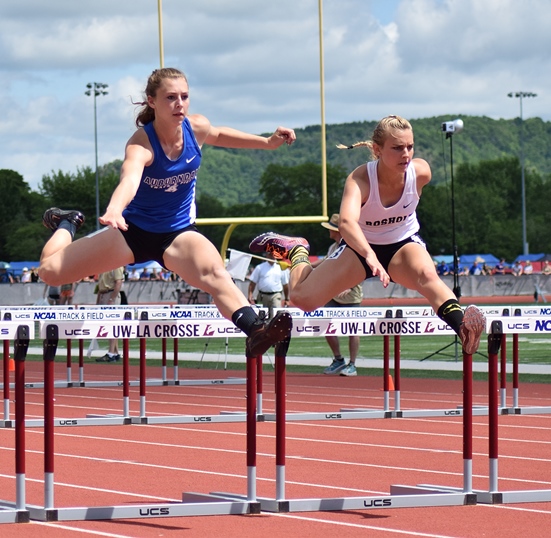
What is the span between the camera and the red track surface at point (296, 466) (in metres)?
6.57

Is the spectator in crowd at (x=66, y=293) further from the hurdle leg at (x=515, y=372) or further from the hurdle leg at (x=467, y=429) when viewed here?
the hurdle leg at (x=467, y=429)

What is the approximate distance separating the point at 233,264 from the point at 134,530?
1605 cm

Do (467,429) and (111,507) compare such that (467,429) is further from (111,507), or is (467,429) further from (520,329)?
(111,507)

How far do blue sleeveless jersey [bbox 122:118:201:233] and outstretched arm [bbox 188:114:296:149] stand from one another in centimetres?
14

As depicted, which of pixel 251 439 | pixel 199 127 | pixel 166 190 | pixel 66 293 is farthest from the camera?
pixel 66 293

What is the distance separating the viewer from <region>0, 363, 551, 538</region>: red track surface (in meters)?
6.57

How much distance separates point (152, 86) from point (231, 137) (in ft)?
2.00

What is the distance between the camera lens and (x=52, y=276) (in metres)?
7.48

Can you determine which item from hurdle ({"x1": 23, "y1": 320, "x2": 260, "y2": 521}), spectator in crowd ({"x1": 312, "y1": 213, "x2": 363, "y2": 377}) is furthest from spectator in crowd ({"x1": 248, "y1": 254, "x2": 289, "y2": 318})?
hurdle ({"x1": 23, "y1": 320, "x2": 260, "y2": 521})

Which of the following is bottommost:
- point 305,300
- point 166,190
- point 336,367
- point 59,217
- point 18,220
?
point 336,367

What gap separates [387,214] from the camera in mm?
7910

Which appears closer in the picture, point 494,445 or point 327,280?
point 494,445

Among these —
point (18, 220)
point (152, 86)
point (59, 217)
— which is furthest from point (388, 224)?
point (18, 220)

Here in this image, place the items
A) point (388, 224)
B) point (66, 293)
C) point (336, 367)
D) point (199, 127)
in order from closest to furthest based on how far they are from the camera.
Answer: point (199, 127), point (388, 224), point (336, 367), point (66, 293)
